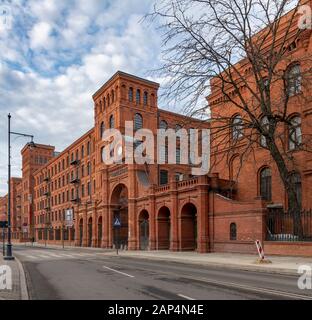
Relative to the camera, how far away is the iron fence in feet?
77.8

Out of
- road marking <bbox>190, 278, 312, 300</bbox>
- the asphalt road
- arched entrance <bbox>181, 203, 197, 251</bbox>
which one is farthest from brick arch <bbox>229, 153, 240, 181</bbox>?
road marking <bbox>190, 278, 312, 300</bbox>

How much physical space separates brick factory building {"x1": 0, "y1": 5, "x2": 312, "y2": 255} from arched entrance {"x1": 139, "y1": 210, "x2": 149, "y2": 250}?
10 centimetres

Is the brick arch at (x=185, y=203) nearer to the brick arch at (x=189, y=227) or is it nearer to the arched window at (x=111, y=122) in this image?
A: the brick arch at (x=189, y=227)

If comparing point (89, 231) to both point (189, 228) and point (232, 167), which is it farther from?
point (232, 167)

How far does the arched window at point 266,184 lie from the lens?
3322 cm

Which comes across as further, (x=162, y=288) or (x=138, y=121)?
(x=138, y=121)

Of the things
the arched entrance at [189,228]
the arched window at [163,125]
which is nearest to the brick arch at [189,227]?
the arched entrance at [189,228]

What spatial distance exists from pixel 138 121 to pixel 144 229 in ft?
44.3

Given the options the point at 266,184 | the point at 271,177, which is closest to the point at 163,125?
the point at 266,184

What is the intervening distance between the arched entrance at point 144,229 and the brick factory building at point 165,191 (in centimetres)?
10

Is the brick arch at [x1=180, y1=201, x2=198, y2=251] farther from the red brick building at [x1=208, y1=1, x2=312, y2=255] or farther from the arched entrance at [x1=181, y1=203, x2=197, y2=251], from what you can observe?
the red brick building at [x1=208, y1=1, x2=312, y2=255]

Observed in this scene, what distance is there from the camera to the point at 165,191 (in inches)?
1481
